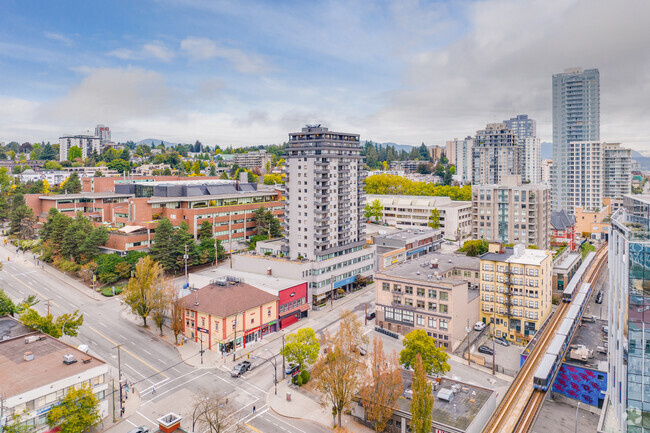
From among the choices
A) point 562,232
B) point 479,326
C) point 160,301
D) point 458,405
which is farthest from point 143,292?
point 562,232

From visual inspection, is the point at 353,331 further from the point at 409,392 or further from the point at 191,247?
the point at 191,247

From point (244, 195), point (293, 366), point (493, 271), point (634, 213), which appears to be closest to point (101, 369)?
point (293, 366)

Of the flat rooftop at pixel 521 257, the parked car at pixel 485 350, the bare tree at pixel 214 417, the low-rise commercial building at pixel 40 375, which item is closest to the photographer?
the low-rise commercial building at pixel 40 375

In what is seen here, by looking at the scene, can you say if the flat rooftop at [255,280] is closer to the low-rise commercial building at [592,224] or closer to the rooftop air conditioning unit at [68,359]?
the rooftop air conditioning unit at [68,359]

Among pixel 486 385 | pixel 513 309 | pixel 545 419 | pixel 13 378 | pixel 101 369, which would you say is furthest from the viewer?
pixel 513 309

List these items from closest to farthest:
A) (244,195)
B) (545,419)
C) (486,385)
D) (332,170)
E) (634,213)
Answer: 1. (634,213)
2. (545,419)
3. (486,385)
4. (332,170)
5. (244,195)

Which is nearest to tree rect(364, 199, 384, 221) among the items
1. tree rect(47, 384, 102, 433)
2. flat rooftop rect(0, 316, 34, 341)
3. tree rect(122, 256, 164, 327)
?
tree rect(122, 256, 164, 327)

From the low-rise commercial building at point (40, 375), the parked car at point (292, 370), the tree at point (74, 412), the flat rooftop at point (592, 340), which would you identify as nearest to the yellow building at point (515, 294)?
the flat rooftop at point (592, 340)
